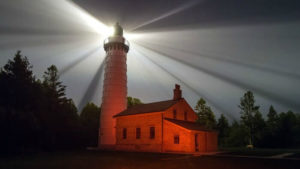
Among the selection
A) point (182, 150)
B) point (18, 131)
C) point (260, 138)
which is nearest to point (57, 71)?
point (18, 131)

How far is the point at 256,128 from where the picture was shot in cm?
3866

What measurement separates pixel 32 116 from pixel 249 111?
34.1 metres

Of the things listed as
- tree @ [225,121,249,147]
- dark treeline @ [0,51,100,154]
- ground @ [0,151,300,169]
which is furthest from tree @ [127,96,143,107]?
ground @ [0,151,300,169]

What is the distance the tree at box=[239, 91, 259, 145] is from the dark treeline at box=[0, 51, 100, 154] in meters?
26.6

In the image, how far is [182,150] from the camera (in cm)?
2239

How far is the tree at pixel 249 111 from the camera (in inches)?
1513

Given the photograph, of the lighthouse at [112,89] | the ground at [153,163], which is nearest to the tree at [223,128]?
the lighthouse at [112,89]

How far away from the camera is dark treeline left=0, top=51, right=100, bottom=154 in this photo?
21353mm

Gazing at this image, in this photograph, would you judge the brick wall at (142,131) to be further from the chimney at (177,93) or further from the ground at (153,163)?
the ground at (153,163)

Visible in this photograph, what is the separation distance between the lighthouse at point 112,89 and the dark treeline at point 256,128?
13113mm

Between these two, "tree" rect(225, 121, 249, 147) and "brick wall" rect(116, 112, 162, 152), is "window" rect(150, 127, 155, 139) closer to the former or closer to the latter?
"brick wall" rect(116, 112, 162, 152)

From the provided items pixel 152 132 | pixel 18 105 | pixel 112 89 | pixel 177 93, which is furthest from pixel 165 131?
pixel 18 105

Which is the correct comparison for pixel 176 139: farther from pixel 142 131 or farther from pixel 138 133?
pixel 138 133

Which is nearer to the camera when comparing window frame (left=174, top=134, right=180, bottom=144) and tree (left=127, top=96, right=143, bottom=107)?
window frame (left=174, top=134, right=180, bottom=144)
